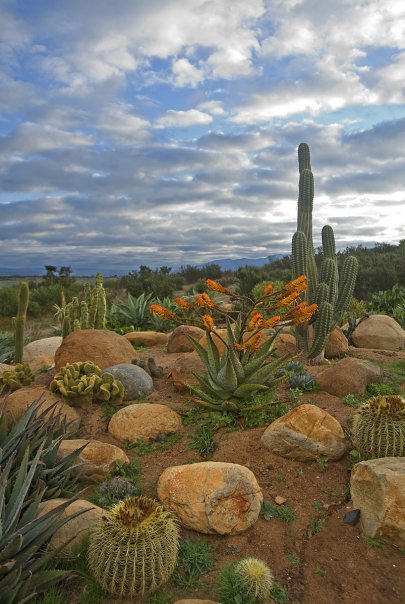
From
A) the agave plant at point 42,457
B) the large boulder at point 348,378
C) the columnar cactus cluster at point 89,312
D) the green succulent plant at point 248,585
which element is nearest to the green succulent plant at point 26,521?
the agave plant at point 42,457

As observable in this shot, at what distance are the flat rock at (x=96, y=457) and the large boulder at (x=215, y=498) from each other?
0.81 m

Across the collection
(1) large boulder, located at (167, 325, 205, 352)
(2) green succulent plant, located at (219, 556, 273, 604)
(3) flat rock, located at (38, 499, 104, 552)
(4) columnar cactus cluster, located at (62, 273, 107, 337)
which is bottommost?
(2) green succulent plant, located at (219, 556, 273, 604)

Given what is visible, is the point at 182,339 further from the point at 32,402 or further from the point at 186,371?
the point at 32,402

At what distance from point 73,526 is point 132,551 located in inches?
29.9

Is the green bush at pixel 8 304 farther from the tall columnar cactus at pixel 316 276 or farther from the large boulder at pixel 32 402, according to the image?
the large boulder at pixel 32 402

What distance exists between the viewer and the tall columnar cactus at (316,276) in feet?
28.5

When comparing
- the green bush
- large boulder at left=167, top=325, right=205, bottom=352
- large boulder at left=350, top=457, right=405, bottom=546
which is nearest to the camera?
large boulder at left=350, top=457, right=405, bottom=546

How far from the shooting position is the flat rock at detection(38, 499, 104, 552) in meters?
3.98

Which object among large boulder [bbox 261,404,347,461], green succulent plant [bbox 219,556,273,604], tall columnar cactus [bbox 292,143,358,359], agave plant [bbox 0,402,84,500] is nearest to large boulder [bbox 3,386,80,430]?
agave plant [bbox 0,402,84,500]

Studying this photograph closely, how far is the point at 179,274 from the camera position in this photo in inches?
1193

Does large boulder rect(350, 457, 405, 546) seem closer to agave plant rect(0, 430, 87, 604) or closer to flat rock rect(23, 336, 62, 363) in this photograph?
agave plant rect(0, 430, 87, 604)

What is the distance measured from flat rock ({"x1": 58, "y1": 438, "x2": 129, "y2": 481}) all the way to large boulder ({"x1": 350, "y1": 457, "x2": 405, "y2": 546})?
7.86 feet

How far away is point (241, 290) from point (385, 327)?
11681mm

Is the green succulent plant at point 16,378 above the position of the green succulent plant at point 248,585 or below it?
above
